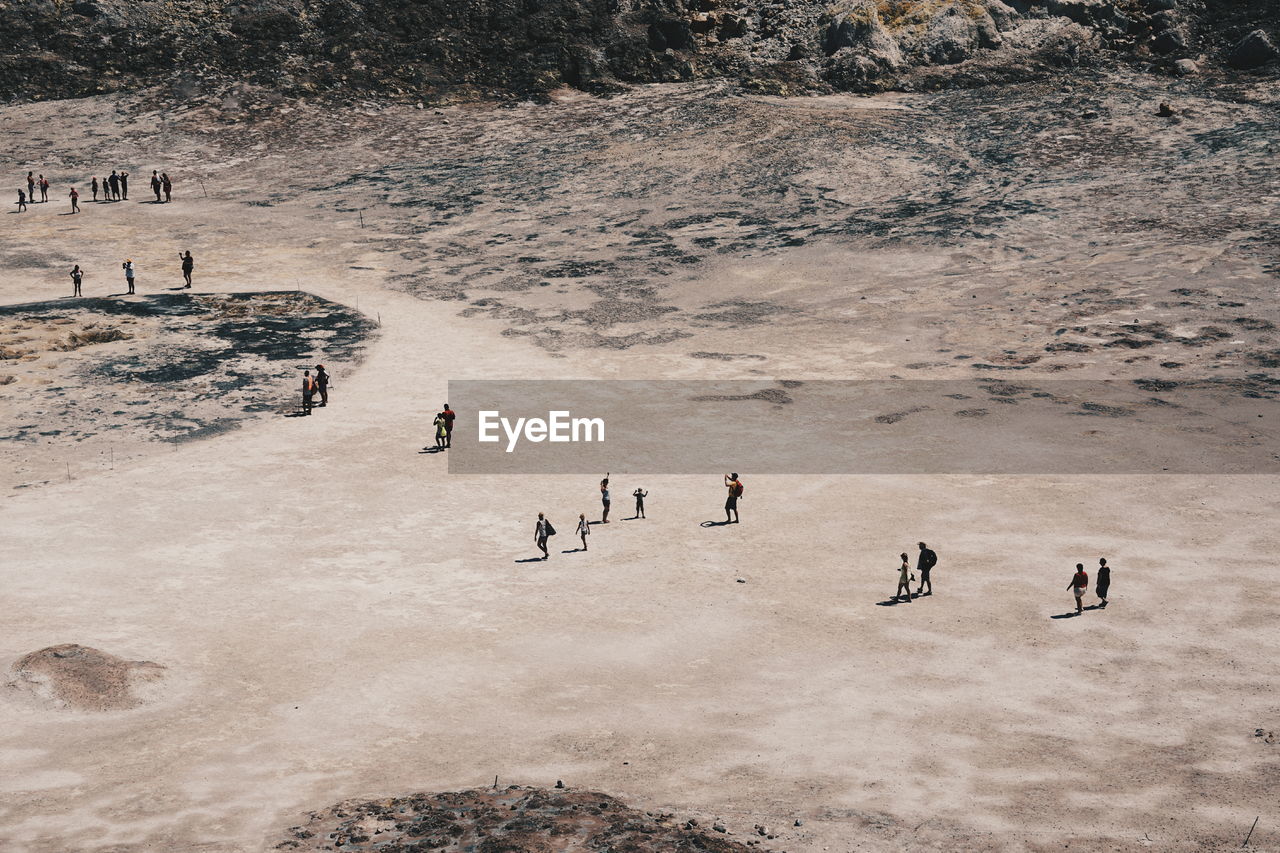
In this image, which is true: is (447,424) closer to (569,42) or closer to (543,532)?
(543,532)

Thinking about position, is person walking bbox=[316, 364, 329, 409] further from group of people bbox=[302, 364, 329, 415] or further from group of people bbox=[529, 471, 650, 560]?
group of people bbox=[529, 471, 650, 560]

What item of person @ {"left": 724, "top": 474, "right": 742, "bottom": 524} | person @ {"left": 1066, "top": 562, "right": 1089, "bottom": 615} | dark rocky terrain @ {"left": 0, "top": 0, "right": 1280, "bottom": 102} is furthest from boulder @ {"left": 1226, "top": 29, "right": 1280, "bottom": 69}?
person @ {"left": 1066, "top": 562, "right": 1089, "bottom": 615}

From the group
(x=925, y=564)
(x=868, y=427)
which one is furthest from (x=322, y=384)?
(x=925, y=564)

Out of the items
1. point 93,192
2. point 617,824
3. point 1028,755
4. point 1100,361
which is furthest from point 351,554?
point 93,192

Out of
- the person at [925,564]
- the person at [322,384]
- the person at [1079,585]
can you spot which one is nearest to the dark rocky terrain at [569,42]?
the person at [322,384]

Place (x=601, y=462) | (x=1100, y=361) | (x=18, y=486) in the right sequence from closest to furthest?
(x=18, y=486) < (x=601, y=462) < (x=1100, y=361)

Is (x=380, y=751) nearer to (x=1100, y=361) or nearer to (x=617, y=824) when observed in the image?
(x=617, y=824)
